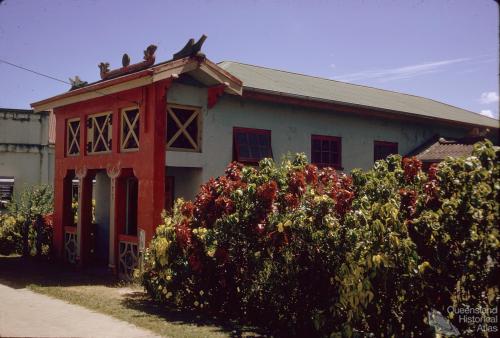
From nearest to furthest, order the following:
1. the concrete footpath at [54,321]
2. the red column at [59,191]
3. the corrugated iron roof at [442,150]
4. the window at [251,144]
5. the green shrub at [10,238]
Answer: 1. the concrete footpath at [54,321]
2. the window at [251,144]
3. the red column at [59,191]
4. the corrugated iron roof at [442,150]
5. the green shrub at [10,238]

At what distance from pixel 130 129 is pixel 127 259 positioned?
11.4 feet

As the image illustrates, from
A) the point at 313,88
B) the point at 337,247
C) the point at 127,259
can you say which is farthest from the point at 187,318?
the point at 313,88

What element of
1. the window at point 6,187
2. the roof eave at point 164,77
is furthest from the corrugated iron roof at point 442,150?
the window at point 6,187

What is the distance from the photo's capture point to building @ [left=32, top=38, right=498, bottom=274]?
12.4m

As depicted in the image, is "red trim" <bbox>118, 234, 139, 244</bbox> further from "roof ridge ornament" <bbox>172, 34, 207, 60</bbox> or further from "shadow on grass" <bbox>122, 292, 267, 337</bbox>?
"roof ridge ornament" <bbox>172, 34, 207, 60</bbox>

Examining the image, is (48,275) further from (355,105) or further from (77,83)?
(355,105)

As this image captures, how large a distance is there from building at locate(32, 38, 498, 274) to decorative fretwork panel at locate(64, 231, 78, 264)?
0.04m

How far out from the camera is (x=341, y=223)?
25.2ft

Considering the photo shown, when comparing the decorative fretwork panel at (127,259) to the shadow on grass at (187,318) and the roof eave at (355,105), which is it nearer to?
the shadow on grass at (187,318)

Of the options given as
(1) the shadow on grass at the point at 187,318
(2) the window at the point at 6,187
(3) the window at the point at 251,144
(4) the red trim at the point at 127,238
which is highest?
(3) the window at the point at 251,144

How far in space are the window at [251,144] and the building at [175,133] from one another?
0.11 feet

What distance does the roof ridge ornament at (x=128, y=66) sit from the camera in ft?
43.9

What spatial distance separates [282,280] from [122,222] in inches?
275

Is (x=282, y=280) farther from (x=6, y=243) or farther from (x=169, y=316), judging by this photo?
(x=6, y=243)
